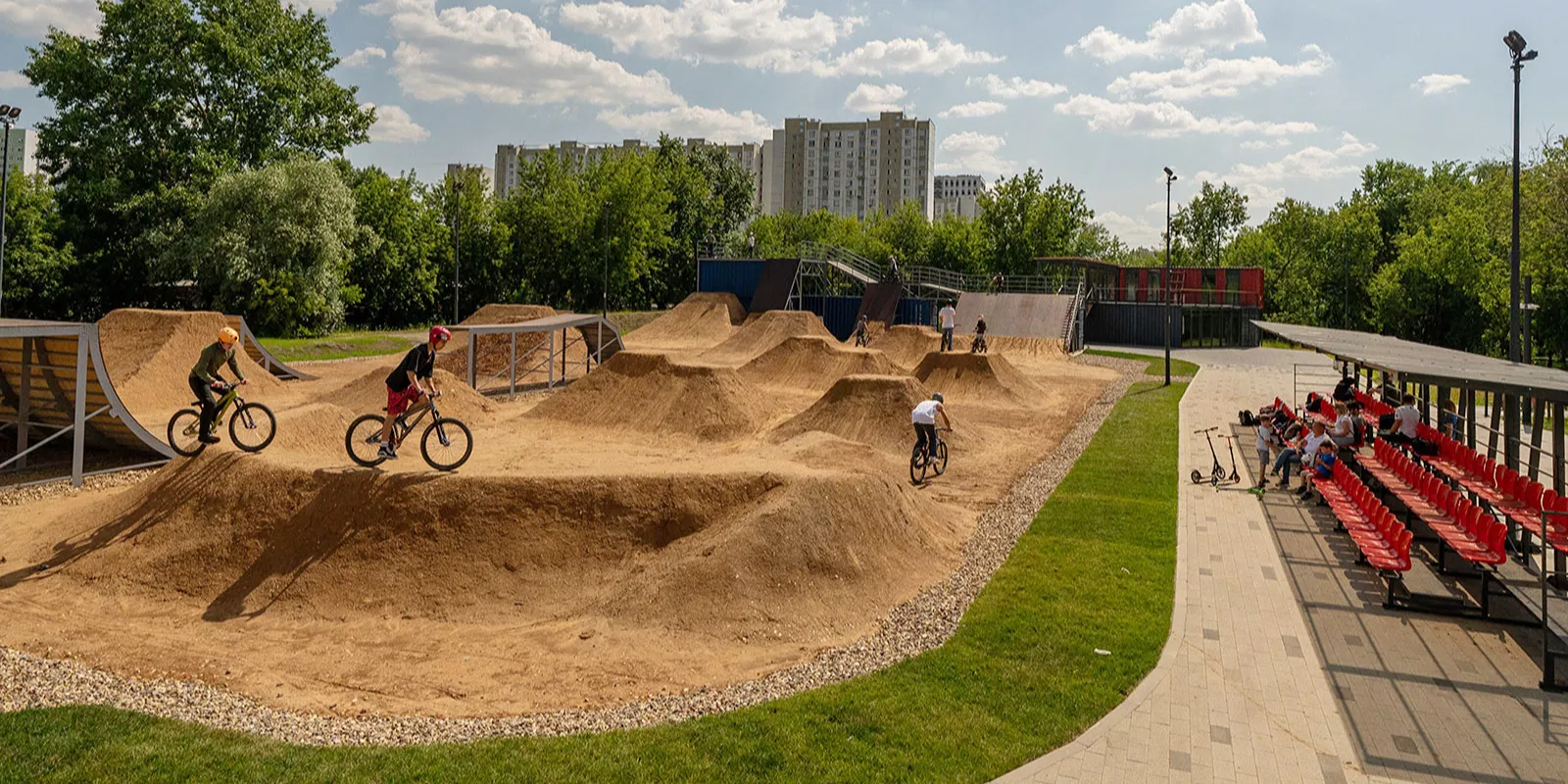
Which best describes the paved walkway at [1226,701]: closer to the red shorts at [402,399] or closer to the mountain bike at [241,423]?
the red shorts at [402,399]

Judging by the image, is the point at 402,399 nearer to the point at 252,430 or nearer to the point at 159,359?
the point at 252,430

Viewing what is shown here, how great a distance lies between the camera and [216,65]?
50.1 metres

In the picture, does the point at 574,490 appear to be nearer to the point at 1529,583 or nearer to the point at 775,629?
the point at 775,629

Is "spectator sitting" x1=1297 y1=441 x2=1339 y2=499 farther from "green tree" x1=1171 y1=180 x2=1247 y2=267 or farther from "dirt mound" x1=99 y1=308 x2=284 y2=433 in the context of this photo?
"green tree" x1=1171 y1=180 x2=1247 y2=267

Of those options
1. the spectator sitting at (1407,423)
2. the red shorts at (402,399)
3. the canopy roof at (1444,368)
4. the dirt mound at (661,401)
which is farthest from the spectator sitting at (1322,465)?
the red shorts at (402,399)

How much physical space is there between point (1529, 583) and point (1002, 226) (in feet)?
221

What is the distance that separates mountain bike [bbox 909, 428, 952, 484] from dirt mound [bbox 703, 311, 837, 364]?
28.3m

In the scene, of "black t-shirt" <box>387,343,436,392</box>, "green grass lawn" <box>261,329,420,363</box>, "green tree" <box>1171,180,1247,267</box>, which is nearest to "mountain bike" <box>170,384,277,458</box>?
"black t-shirt" <box>387,343,436,392</box>

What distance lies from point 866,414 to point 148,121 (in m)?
47.9

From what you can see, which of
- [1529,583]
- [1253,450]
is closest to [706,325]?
[1253,450]

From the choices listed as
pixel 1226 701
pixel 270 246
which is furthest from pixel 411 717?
pixel 270 246

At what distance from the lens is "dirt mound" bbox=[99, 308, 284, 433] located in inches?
1060

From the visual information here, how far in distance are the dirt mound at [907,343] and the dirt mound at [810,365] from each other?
745cm

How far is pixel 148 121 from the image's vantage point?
49.8m
